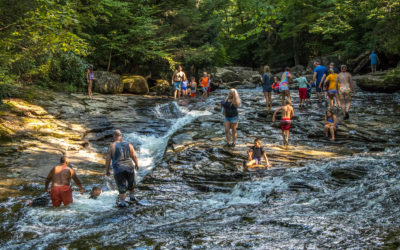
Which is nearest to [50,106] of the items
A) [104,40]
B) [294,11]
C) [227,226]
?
[104,40]

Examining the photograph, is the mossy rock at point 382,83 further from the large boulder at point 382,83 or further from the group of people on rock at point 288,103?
the group of people on rock at point 288,103

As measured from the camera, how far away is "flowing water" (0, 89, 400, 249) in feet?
16.5

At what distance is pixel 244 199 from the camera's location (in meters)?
7.91

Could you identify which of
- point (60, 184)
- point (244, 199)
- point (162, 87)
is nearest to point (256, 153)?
point (244, 199)

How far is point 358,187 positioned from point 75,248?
598 centimetres

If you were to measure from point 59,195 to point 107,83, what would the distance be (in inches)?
577

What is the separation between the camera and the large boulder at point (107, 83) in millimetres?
21047

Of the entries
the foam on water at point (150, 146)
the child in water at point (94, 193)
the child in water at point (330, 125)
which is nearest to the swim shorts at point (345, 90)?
Result: the child in water at point (330, 125)

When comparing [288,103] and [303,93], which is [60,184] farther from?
[303,93]

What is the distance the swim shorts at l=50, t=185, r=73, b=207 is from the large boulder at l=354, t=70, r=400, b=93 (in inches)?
747

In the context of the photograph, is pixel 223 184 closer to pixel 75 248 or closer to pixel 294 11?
pixel 75 248

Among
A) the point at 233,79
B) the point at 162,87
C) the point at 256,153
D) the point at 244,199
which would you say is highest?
the point at 233,79

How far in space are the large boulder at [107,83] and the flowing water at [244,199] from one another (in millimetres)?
7784

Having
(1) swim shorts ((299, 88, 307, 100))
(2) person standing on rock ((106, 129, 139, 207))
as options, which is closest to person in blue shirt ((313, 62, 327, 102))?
(1) swim shorts ((299, 88, 307, 100))
